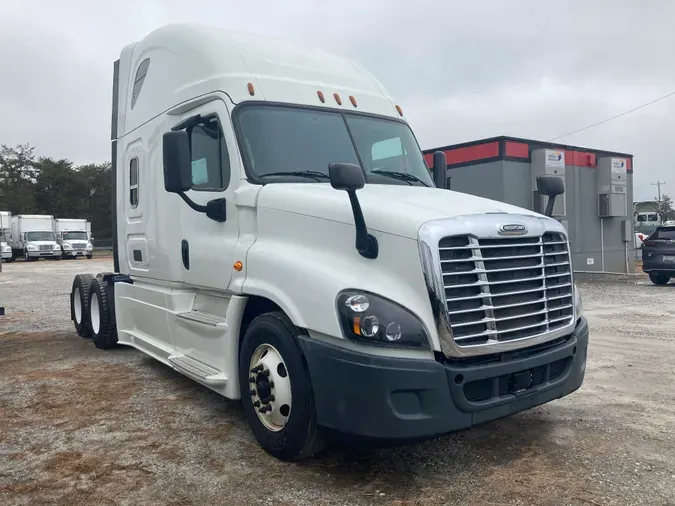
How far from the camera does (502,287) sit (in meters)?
3.89

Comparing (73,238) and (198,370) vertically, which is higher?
(73,238)

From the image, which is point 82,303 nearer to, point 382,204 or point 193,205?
point 193,205

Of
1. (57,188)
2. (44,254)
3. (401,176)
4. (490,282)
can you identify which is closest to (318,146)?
(401,176)

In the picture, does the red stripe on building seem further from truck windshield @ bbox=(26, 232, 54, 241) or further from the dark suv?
truck windshield @ bbox=(26, 232, 54, 241)

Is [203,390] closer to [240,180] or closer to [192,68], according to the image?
[240,180]

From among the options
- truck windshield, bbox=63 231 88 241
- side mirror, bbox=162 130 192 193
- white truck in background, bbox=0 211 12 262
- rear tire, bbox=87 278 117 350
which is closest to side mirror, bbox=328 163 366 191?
side mirror, bbox=162 130 192 193

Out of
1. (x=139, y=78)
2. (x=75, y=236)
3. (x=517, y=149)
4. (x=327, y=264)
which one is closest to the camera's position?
(x=327, y=264)

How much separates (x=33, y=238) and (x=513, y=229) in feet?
132

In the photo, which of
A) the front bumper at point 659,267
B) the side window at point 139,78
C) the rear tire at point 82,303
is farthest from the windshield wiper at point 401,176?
the front bumper at point 659,267

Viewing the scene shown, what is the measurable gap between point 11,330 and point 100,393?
5006 mm

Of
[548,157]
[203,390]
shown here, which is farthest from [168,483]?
[548,157]

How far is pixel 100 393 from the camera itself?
19.7 feet

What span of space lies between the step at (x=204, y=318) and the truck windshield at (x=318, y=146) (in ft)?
3.85

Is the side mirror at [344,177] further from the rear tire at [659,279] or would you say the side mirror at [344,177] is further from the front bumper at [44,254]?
the front bumper at [44,254]
